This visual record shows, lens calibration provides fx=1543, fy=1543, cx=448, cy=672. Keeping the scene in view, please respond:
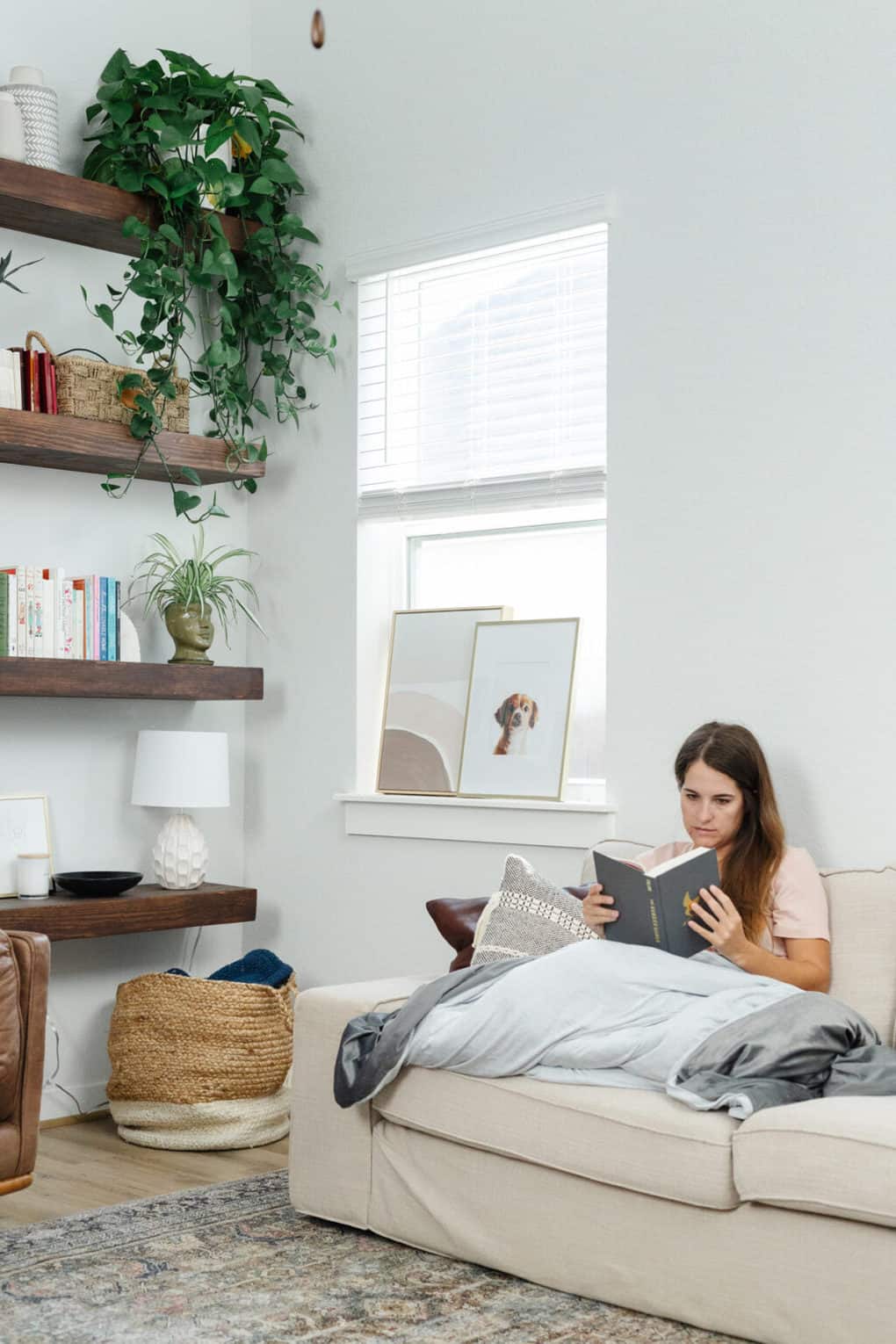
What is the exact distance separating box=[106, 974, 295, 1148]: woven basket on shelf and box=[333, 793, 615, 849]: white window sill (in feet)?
1.95

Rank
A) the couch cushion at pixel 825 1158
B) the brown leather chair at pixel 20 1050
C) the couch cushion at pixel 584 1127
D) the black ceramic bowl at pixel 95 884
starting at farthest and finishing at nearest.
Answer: the black ceramic bowl at pixel 95 884 < the brown leather chair at pixel 20 1050 < the couch cushion at pixel 584 1127 < the couch cushion at pixel 825 1158

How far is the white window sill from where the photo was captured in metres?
3.87

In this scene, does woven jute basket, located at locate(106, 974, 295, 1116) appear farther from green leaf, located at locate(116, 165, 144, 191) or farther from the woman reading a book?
green leaf, located at locate(116, 165, 144, 191)

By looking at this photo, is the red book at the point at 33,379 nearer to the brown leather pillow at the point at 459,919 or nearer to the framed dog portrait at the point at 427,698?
the framed dog portrait at the point at 427,698

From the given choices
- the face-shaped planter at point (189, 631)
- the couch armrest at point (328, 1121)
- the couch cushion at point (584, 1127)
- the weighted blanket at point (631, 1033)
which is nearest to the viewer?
the couch cushion at point (584, 1127)

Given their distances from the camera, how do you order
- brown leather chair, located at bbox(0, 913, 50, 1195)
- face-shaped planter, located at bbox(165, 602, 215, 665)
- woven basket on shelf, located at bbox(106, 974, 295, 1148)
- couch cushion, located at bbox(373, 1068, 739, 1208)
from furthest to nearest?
face-shaped planter, located at bbox(165, 602, 215, 665) → woven basket on shelf, located at bbox(106, 974, 295, 1148) → brown leather chair, located at bbox(0, 913, 50, 1195) → couch cushion, located at bbox(373, 1068, 739, 1208)

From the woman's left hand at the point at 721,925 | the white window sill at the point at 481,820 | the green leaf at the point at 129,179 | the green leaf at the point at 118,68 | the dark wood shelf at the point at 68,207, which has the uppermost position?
the green leaf at the point at 118,68

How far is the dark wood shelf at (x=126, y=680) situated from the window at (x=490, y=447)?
369mm

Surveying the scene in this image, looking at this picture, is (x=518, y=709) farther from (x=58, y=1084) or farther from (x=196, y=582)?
(x=58, y=1084)

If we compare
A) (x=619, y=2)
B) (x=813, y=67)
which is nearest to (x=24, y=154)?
(x=619, y=2)

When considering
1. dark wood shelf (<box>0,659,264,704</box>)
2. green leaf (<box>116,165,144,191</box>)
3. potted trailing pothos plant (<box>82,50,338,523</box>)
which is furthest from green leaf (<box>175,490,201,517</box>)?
green leaf (<box>116,165,144,191</box>)

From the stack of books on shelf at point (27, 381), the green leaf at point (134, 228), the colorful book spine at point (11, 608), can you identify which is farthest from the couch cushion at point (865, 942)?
the green leaf at point (134, 228)

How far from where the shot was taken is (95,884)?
13.3 ft

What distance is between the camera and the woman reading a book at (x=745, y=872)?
2.98 meters
